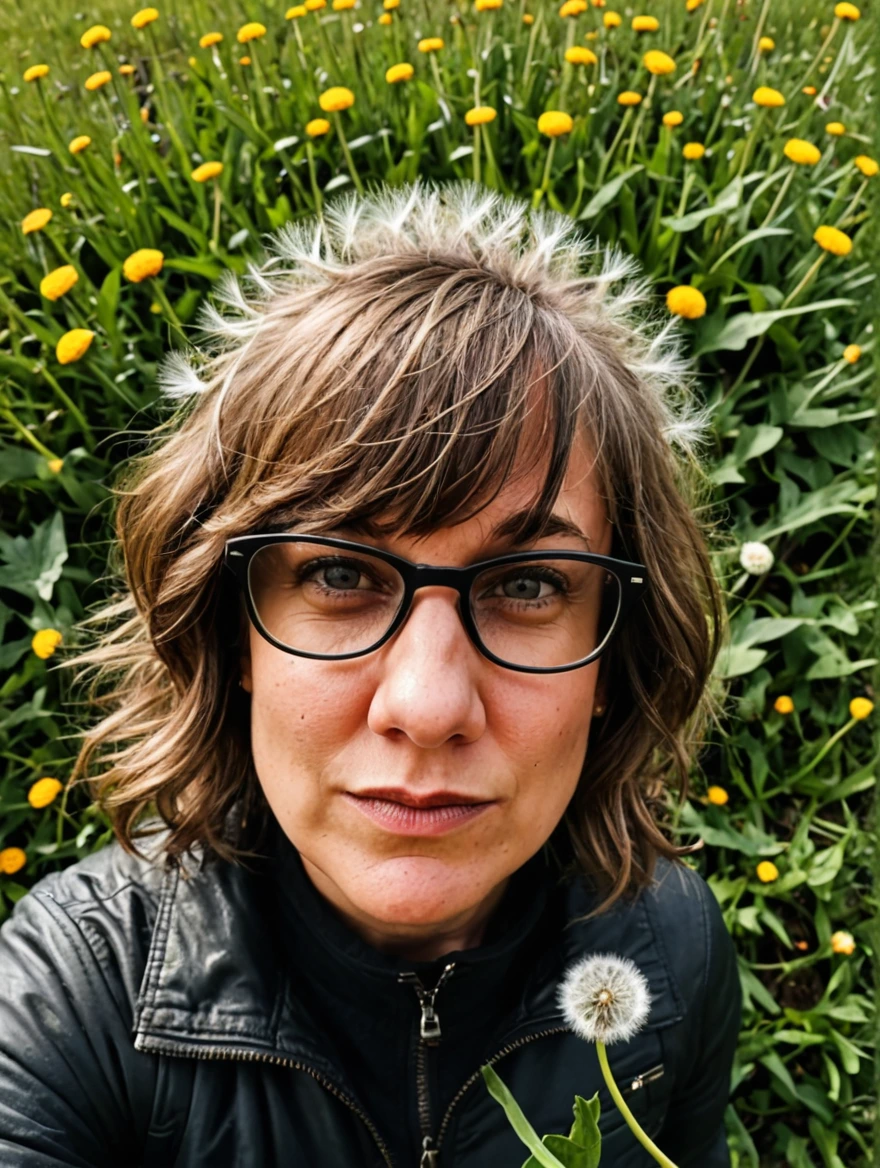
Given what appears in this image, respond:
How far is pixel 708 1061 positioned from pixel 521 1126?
1.18 meters

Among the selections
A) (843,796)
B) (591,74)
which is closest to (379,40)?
(591,74)

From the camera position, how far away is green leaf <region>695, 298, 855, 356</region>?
9.73 ft

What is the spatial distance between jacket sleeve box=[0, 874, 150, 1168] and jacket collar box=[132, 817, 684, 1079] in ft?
0.21

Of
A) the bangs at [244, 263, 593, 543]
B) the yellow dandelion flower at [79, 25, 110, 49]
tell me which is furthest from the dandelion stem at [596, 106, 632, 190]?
the bangs at [244, 263, 593, 543]

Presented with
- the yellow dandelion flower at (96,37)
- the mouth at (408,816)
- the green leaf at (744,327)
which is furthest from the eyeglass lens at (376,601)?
the yellow dandelion flower at (96,37)

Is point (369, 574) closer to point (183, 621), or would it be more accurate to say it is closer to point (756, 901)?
point (183, 621)

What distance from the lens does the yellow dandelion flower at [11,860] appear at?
7.95ft

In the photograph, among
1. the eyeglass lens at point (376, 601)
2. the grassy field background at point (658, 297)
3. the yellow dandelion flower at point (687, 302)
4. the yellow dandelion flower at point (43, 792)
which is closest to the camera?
the eyeglass lens at point (376, 601)

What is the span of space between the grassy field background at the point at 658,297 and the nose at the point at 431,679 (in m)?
1.27

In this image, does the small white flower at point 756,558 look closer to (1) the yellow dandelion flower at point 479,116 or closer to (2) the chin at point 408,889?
(1) the yellow dandelion flower at point 479,116

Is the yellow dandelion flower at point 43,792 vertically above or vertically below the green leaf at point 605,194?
below

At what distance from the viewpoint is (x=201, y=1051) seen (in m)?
1.58

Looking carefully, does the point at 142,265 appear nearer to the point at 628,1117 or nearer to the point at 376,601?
the point at 376,601

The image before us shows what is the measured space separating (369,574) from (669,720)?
0.74m
